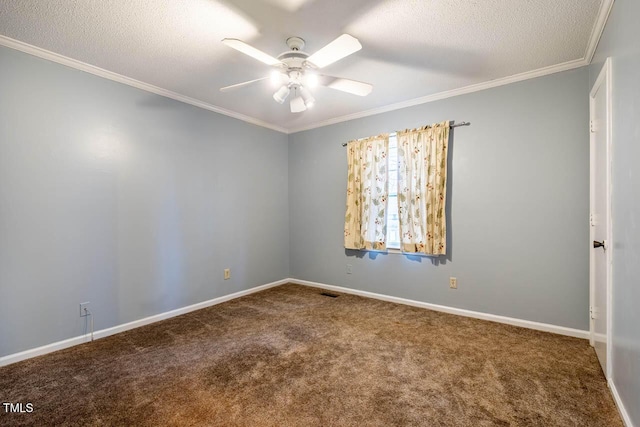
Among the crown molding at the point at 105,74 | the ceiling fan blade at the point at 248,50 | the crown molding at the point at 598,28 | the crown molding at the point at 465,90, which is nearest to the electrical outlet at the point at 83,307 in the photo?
the crown molding at the point at 105,74

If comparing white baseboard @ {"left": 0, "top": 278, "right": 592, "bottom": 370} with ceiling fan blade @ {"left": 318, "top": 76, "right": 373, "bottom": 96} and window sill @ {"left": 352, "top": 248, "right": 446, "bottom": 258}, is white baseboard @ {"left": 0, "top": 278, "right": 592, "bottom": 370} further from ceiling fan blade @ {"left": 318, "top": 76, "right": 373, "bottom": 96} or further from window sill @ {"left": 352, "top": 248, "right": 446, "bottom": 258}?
ceiling fan blade @ {"left": 318, "top": 76, "right": 373, "bottom": 96}

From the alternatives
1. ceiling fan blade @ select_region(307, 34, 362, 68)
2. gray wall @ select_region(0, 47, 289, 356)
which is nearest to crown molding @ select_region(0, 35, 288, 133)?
gray wall @ select_region(0, 47, 289, 356)

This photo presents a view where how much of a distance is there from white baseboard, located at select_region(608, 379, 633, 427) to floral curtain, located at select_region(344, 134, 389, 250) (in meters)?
2.30

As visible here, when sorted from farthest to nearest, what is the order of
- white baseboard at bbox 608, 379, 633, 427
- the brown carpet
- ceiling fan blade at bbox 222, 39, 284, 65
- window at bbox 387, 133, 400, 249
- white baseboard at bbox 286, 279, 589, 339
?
window at bbox 387, 133, 400, 249 < white baseboard at bbox 286, 279, 589, 339 < ceiling fan blade at bbox 222, 39, 284, 65 < the brown carpet < white baseboard at bbox 608, 379, 633, 427

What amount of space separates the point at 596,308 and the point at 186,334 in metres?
3.64

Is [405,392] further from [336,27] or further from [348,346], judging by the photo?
[336,27]

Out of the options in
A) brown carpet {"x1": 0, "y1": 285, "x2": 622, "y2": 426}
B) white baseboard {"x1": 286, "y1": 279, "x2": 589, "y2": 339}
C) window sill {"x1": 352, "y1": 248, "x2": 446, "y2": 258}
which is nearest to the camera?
brown carpet {"x1": 0, "y1": 285, "x2": 622, "y2": 426}

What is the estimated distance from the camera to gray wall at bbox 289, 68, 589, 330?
271 centimetres

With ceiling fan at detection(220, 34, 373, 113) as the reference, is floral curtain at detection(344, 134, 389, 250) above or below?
below

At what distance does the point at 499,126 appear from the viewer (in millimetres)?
3066

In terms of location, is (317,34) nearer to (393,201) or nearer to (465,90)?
(465,90)

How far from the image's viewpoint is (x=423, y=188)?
3.46m

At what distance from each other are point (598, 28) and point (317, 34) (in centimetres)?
204

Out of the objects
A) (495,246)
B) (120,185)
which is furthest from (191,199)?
(495,246)
